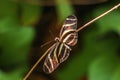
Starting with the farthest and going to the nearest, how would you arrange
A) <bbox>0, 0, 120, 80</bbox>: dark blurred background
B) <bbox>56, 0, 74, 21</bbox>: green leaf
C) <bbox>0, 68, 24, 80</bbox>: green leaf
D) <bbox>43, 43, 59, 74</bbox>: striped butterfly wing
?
1. <bbox>0, 0, 120, 80</bbox>: dark blurred background
2. <bbox>56, 0, 74, 21</bbox>: green leaf
3. <bbox>0, 68, 24, 80</bbox>: green leaf
4. <bbox>43, 43, 59, 74</bbox>: striped butterfly wing

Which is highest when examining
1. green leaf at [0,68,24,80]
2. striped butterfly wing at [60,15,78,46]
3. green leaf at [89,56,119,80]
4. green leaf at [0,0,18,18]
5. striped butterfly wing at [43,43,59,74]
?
striped butterfly wing at [60,15,78,46]

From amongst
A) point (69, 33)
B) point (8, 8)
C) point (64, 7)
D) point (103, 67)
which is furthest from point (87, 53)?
point (69, 33)

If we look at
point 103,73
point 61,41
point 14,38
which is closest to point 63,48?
point 61,41

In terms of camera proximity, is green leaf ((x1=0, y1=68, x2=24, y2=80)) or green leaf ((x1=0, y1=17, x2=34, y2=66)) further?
green leaf ((x1=0, y1=17, x2=34, y2=66))

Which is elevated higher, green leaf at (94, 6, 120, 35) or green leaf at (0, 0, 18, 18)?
green leaf at (0, 0, 18, 18)

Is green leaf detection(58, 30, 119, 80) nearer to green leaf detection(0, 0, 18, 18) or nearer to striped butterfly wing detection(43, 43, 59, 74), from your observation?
green leaf detection(0, 0, 18, 18)

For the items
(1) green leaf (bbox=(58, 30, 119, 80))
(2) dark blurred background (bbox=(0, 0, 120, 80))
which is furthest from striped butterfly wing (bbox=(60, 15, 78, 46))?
(1) green leaf (bbox=(58, 30, 119, 80))

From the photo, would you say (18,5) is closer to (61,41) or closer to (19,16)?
(19,16)

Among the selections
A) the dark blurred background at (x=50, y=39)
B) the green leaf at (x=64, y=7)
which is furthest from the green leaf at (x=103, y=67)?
the green leaf at (x=64, y=7)

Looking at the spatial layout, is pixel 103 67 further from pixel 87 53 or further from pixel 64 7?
pixel 64 7
